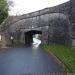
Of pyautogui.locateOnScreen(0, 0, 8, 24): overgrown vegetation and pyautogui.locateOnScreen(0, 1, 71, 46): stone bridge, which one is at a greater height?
pyautogui.locateOnScreen(0, 0, 8, 24): overgrown vegetation

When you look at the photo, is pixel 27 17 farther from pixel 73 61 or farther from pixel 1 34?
pixel 73 61

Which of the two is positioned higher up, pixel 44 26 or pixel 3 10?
pixel 3 10

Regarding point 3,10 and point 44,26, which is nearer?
point 44,26

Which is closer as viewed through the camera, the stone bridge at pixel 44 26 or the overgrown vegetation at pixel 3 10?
the stone bridge at pixel 44 26

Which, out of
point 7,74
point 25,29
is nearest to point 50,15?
point 25,29

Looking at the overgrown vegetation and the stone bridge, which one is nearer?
the stone bridge

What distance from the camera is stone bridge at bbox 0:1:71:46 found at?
3198 cm

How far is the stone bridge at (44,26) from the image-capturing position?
3198 cm

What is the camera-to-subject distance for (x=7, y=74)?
14125 millimetres

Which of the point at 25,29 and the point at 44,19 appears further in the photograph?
the point at 25,29

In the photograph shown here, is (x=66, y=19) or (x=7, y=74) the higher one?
(x=66, y=19)

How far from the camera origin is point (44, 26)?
36.3 meters

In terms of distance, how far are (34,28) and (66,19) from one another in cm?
742

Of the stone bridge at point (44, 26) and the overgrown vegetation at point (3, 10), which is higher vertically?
the overgrown vegetation at point (3, 10)
